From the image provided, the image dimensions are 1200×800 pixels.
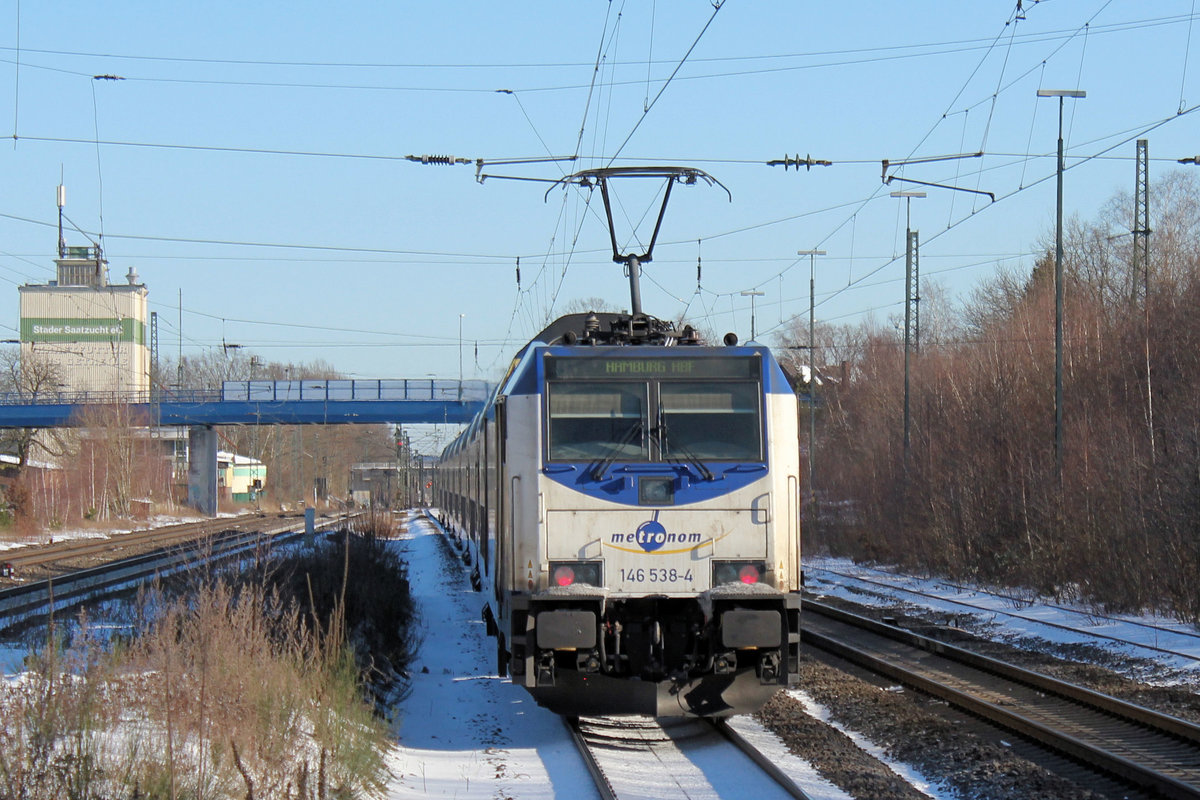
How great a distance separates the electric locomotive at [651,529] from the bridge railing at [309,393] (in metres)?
48.7

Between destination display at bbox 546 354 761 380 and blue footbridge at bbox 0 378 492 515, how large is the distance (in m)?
47.8

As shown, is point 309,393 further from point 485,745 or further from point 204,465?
point 485,745

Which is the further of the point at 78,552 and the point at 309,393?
the point at 309,393

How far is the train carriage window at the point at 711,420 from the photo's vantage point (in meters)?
9.60

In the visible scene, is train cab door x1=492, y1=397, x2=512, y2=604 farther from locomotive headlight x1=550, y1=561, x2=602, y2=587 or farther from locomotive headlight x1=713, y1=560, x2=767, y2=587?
locomotive headlight x1=713, y1=560, x2=767, y2=587

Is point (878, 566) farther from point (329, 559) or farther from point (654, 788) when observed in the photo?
point (654, 788)

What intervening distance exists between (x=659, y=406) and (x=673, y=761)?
2.77 metres

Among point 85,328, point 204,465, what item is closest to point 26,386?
point 204,465

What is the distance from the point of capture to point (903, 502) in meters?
29.1

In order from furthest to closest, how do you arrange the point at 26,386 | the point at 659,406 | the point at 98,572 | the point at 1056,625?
the point at 26,386 < the point at 98,572 < the point at 1056,625 < the point at 659,406

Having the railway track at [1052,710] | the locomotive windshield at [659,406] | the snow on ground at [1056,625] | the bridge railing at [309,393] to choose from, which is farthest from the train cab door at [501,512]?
the bridge railing at [309,393]

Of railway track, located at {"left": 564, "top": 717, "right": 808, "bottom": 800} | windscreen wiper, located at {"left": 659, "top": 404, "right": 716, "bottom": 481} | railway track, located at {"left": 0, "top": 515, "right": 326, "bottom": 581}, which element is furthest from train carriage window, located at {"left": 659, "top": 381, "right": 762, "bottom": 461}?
railway track, located at {"left": 0, "top": 515, "right": 326, "bottom": 581}

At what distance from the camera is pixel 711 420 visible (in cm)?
969

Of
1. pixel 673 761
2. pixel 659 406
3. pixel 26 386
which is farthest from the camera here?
pixel 26 386
